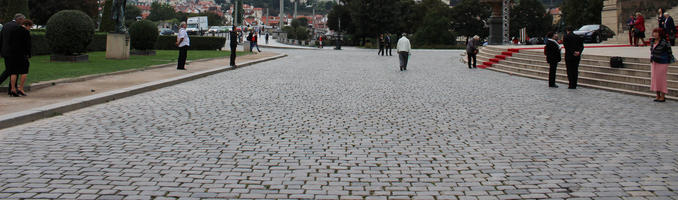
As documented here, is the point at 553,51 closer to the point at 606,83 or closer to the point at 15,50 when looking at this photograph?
the point at 606,83

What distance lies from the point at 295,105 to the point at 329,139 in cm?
361

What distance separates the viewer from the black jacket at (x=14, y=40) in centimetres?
1062

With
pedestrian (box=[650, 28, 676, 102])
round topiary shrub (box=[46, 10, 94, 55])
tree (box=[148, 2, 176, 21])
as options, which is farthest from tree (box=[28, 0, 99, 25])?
tree (box=[148, 2, 176, 21])

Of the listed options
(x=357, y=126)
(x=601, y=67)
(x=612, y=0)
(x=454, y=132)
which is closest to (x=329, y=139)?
(x=357, y=126)

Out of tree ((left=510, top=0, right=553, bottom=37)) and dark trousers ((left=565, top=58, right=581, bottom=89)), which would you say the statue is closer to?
dark trousers ((left=565, top=58, right=581, bottom=89))

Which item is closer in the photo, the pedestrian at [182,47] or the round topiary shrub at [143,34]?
the pedestrian at [182,47]

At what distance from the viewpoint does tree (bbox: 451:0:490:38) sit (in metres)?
90.8

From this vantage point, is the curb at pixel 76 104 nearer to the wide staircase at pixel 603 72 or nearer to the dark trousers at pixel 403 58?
the dark trousers at pixel 403 58

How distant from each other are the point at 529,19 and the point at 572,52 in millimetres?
78788

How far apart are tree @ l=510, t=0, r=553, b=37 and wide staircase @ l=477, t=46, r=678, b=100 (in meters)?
68.7

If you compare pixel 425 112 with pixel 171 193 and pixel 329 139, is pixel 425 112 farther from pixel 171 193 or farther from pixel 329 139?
pixel 171 193

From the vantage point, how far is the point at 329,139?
22.8 ft

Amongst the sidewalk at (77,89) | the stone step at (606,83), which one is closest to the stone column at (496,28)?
the stone step at (606,83)

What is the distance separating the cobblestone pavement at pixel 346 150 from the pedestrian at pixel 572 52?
3.09 meters
